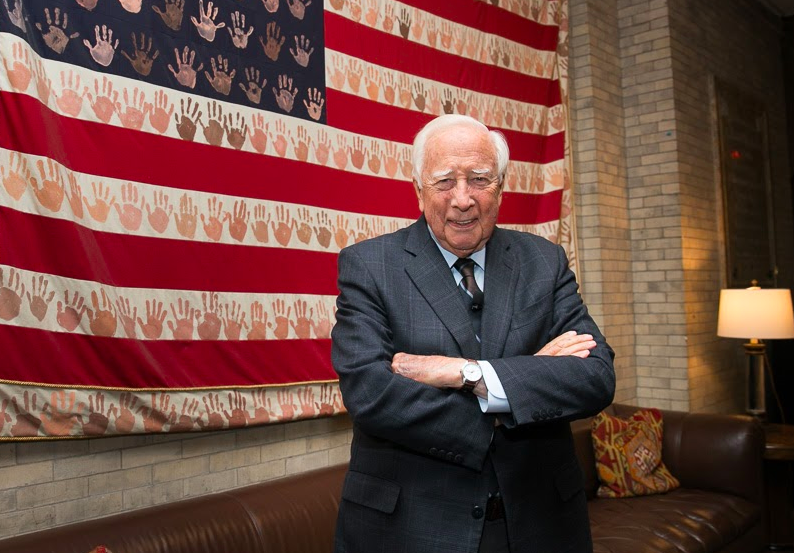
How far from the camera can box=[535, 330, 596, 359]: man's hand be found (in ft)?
5.52

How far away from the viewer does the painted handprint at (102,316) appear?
229 cm

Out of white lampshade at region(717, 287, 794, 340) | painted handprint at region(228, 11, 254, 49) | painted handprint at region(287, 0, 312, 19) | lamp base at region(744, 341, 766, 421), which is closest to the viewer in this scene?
painted handprint at region(228, 11, 254, 49)

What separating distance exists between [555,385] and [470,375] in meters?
0.20

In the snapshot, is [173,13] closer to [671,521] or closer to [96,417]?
[96,417]

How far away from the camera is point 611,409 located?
4.55m

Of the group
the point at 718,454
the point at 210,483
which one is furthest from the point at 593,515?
the point at 210,483

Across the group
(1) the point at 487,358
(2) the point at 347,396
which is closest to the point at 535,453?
(1) the point at 487,358

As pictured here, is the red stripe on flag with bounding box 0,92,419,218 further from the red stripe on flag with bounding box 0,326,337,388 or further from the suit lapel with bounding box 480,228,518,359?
the suit lapel with bounding box 480,228,518,359

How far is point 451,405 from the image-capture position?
1.55 metres

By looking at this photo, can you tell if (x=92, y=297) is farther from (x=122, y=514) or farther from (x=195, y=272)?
(x=122, y=514)

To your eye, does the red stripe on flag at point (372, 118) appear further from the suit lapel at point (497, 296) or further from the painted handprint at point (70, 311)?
the suit lapel at point (497, 296)

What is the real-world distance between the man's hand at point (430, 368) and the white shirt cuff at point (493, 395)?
2.2 inches

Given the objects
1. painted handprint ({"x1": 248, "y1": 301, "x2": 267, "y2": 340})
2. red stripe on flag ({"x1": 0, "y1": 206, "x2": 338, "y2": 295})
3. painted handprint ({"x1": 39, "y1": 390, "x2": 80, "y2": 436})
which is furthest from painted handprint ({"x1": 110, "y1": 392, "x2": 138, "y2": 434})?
painted handprint ({"x1": 248, "y1": 301, "x2": 267, "y2": 340})

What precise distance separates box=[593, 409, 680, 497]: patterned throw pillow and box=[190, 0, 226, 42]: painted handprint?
286 cm
